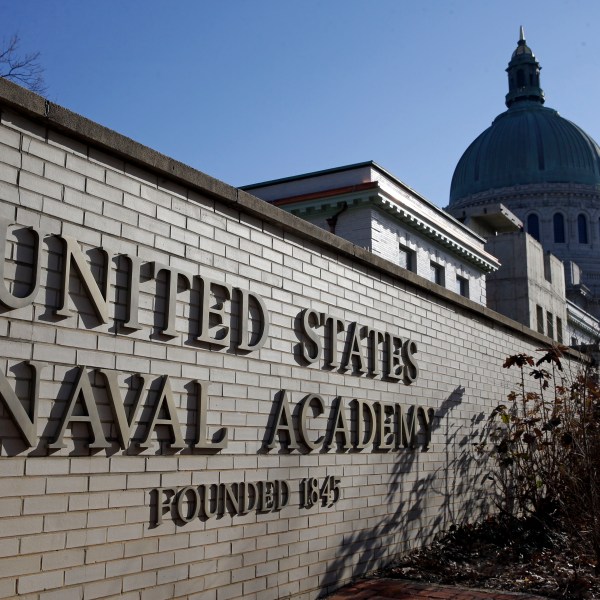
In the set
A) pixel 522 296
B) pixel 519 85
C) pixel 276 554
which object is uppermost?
pixel 519 85

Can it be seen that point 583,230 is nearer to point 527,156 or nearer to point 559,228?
point 559,228

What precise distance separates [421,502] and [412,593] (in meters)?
2.52

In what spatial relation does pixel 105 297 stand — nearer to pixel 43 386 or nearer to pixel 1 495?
pixel 43 386

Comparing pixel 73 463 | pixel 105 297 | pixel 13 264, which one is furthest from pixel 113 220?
pixel 73 463

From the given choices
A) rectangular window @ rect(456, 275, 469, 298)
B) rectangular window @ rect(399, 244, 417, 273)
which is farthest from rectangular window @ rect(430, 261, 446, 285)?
rectangular window @ rect(399, 244, 417, 273)

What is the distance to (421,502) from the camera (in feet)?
32.9

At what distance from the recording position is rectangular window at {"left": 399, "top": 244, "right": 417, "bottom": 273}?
2323 cm

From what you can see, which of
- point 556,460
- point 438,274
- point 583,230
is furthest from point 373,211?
point 583,230

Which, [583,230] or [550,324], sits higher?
[583,230]

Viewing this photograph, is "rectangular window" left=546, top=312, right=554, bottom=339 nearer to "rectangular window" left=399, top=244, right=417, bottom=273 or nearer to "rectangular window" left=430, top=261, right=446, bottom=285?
"rectangular window" left=430, top=261, right=446, bottom=285

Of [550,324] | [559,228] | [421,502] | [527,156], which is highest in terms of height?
[527,156]

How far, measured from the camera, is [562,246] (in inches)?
2808

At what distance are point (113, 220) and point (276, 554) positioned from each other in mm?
3302

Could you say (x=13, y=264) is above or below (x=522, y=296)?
below
